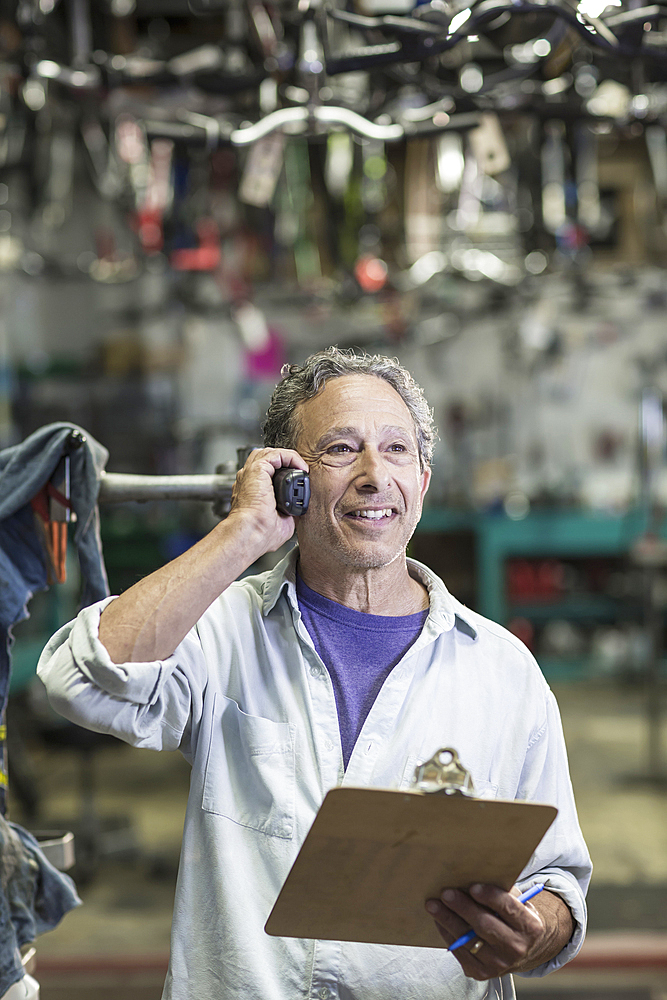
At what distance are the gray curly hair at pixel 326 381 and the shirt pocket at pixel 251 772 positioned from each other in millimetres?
443

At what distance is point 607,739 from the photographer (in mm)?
5359

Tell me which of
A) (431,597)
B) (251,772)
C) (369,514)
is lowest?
(251,772)

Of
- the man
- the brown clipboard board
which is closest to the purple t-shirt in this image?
the man

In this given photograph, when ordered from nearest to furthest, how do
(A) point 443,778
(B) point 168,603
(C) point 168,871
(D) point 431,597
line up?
(A) point 443,778
(B) point 168,603
(D) point 431,597
(C) point 168,871

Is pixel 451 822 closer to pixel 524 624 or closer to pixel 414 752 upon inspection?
pixel 414 752

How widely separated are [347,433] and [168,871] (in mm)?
2759

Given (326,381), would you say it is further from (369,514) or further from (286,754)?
(286,754)

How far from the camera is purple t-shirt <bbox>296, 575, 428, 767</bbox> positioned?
1362mm

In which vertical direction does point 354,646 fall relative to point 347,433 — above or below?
below

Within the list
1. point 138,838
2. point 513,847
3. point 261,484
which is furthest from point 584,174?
point 138,838

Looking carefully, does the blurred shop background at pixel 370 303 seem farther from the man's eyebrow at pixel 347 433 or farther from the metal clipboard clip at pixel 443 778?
the metal clipboard clip at pixel 443 778

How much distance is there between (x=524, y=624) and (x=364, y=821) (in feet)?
19.6

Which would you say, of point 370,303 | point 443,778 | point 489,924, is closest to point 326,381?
point 443,778

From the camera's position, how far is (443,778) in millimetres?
1003
